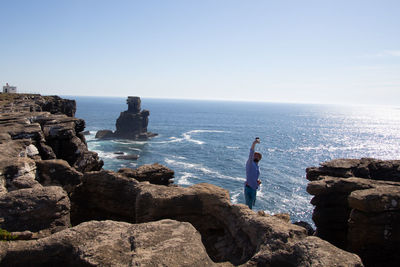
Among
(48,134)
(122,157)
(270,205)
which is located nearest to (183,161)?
(122,157)

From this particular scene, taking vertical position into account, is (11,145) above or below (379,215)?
above

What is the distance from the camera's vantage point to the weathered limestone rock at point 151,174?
14578mm

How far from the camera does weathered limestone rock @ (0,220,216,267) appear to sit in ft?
17.0

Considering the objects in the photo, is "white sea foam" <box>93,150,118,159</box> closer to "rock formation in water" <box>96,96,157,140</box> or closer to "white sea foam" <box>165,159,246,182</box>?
"white sea foam" <box>165,159,246,182</box>

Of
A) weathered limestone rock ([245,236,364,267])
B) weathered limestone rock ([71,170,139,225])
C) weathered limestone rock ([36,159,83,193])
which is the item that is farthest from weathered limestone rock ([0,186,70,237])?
Result: weathered limestone rock ([245,236,364,267])

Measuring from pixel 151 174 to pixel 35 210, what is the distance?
7607 millimetres

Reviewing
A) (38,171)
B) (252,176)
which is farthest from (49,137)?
(252,176)

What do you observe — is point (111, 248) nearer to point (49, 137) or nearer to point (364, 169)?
point (49, 137)

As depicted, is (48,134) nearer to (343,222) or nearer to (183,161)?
(343,222)

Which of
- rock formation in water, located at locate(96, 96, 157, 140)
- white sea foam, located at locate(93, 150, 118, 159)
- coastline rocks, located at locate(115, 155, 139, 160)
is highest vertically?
rock formation in water, located at locate(96, 96, 157, 140)

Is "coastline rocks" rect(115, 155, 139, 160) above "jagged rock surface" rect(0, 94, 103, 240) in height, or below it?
below

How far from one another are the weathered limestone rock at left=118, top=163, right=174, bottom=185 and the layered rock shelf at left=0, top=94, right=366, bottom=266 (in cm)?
9

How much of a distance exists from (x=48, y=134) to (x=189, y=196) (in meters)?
11.5

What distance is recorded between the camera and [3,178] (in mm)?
9547
